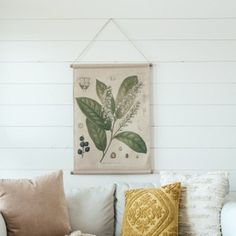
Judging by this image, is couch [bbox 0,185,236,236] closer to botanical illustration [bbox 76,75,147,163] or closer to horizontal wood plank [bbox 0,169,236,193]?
horizontal wood plank [bbox 0,169,236,193]

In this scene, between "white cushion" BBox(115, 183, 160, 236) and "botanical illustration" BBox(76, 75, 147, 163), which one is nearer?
"white cushion" BBox(115, 183, 160, 236)

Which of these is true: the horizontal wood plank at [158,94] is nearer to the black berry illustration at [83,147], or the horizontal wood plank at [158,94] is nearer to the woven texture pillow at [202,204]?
the black berry illustration at [83,147]

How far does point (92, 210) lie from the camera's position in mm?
2793

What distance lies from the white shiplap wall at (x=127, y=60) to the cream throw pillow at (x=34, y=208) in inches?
20.7

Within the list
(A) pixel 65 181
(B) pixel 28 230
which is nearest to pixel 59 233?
(B) pixel 28 230

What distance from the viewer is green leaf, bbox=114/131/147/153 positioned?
10.4 feet

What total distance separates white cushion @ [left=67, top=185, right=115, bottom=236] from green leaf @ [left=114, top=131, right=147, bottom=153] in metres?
0.41

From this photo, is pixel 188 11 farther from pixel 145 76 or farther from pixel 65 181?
pixel 65 181

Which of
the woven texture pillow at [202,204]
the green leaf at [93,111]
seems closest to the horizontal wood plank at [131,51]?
the green leaf at [93,111]

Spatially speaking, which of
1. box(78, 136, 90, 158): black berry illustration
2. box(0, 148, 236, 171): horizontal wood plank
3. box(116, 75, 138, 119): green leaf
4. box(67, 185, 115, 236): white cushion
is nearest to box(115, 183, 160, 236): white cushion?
box(67, 185, 115, 236): white cushion

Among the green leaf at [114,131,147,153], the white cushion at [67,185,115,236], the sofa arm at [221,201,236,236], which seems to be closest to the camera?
the sofa arm at [221,201,236,236]

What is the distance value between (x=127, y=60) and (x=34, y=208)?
129 centimetres

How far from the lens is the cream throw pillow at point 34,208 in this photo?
2533 millimetres

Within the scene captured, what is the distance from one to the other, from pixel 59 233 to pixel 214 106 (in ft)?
4.78
